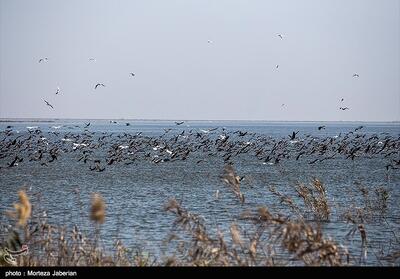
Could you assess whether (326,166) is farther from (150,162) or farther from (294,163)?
(150,162)

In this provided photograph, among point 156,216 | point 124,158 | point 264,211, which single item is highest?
point 264,211

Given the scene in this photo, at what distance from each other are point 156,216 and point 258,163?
1346 inches

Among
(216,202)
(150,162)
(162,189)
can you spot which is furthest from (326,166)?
(216,202)

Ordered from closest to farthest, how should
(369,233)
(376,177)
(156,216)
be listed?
(369,233) → (156,216) → (376,177)

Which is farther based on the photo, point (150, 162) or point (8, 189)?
point (150, 162)

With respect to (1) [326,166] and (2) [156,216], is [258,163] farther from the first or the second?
(2) [156,216]

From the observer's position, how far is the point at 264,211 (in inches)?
350

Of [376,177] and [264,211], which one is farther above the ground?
[264,211]

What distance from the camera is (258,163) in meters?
57.0

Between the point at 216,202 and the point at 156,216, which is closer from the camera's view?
the point at 156,216

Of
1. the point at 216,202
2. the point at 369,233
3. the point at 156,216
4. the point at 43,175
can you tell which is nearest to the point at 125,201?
the point at 216,202

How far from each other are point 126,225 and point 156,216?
6.80 feet

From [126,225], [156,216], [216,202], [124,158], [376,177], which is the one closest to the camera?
[126,225]

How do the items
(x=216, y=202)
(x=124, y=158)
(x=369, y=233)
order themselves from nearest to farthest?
1. (x=369, y=233)
2. (x=216, y=202)
3. (x=124, y=158)
